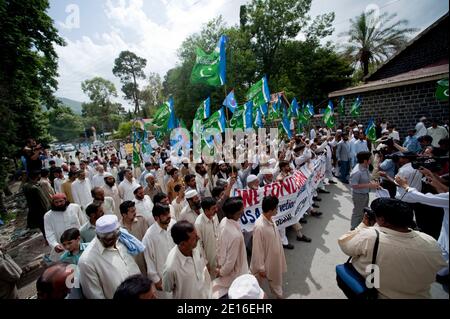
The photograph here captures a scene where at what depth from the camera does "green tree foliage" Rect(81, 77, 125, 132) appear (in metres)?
52.4

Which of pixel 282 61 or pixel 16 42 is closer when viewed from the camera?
pixel 16 42

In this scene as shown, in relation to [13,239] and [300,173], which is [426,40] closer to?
[300,173]

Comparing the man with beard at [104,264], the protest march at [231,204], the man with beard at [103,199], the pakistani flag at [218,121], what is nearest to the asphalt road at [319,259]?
the protest march at [231,204]

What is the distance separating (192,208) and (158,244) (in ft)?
2.96

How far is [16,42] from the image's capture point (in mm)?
8094

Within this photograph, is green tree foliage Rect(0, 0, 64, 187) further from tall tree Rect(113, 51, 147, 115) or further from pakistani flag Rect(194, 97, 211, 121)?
tall tree Rect(113, 51, 147, 115)

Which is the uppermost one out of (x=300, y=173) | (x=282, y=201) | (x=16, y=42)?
(x=16, y=42)

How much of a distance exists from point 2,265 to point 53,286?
1275 millimetres

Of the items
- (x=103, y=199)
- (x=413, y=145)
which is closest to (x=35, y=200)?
(x=103, y=199)

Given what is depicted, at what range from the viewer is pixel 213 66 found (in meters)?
5.85

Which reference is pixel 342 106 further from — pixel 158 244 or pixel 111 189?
pixel 158 244

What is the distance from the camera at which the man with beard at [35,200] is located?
5.53m
